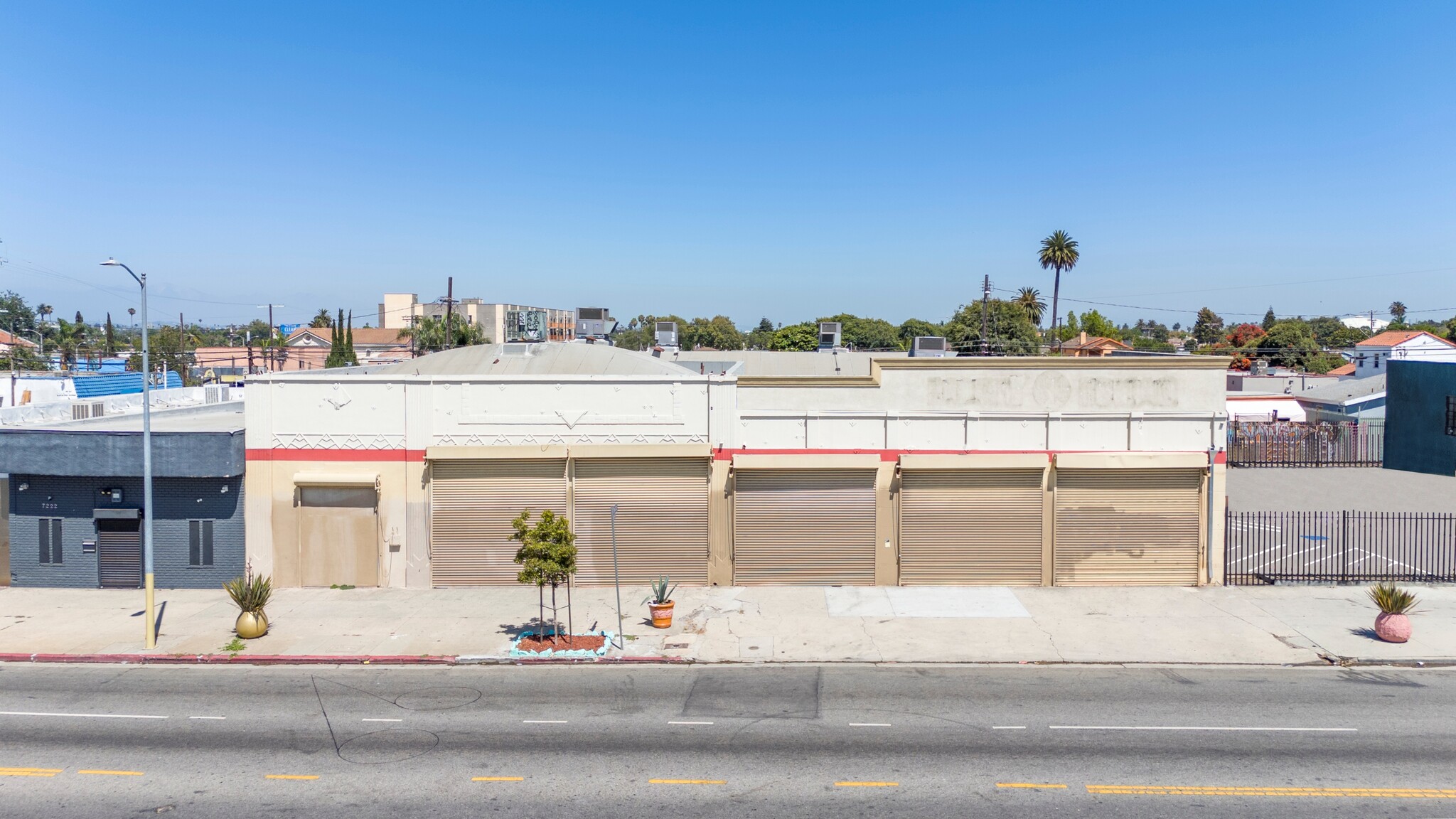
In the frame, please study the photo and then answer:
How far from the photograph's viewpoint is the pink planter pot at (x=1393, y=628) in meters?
19.3

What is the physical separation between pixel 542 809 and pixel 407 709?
205 inches

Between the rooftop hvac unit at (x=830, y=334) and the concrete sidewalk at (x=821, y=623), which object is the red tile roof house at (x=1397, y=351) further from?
the concrete sidewalk at (x=821, y=623)

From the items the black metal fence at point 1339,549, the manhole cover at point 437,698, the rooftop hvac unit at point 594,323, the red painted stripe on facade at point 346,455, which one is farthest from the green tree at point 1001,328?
the manhole cover at point 437,698

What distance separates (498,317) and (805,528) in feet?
323

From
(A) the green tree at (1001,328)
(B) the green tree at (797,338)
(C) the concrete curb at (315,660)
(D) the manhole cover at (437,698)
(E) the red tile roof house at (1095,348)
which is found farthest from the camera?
(B) the green tree at (797,338)

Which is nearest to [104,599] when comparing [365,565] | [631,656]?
[365,565]

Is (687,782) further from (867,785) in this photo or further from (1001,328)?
(1001,328)

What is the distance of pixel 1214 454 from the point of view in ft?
80.3

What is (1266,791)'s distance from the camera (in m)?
12.3

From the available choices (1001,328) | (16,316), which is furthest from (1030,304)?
(16,316)

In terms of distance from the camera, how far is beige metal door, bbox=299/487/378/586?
80.9ft

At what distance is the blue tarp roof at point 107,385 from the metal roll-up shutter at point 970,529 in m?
38.5

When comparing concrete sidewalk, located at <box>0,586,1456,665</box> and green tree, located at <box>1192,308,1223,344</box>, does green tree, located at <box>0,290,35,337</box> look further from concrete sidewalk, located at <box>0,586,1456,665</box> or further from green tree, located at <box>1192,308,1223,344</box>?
green tree, located at <box>1192,308,1223,344</box>

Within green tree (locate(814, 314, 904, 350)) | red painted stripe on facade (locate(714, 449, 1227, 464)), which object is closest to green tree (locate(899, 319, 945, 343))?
green tree (locate(814, 314, 904, 350))
